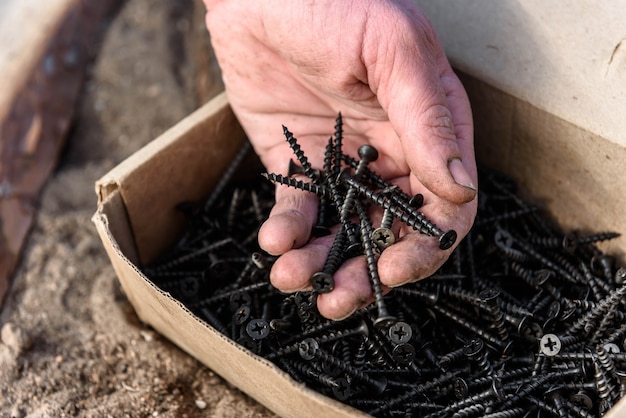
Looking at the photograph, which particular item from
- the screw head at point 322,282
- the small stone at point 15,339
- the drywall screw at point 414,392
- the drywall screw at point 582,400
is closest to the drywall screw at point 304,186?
the screw head at point 322,282

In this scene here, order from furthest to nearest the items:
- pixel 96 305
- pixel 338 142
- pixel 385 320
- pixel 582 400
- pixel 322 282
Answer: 1. pixel 96 305
2. pixel 338 142
3. pixel 582 400
4. pixel 322 282
5. pixel 385 320

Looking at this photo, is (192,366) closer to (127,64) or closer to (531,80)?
(531,80)

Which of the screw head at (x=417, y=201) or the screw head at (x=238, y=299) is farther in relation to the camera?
the screw head at (x=238, y=299)

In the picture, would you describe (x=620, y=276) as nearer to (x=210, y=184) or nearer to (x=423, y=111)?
(x=423, y=111)

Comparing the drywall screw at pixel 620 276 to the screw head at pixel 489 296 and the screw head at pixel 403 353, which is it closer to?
the screw head at pixel 489 296

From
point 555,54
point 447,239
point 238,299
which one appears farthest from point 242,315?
point 555,54

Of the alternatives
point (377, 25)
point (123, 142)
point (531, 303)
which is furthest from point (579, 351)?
point (123, 142)

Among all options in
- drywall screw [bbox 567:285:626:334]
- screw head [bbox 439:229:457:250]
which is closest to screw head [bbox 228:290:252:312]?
screw head [bbox 439:229:457:250]
